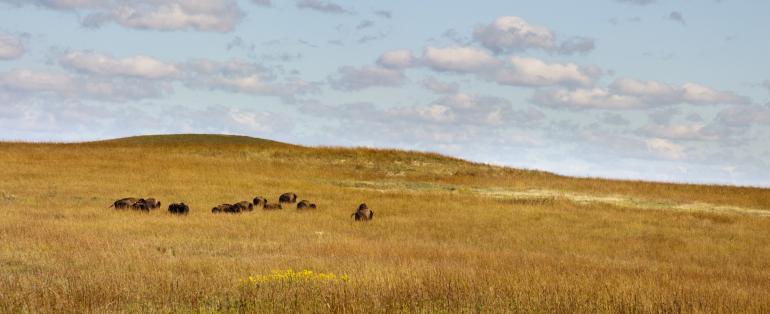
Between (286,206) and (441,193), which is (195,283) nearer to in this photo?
(286,206)

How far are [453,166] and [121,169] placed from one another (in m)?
22.9

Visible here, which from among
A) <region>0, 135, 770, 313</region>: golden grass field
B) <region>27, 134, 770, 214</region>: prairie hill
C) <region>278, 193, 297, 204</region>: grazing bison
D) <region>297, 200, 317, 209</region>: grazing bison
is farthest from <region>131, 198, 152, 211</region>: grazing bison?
<region>27, 134, 770, 214</region>: prairie hill

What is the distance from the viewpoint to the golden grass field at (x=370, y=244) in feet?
33.6

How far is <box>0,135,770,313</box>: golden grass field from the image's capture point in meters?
10.2

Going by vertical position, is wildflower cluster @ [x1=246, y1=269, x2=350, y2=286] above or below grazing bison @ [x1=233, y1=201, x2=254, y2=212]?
below

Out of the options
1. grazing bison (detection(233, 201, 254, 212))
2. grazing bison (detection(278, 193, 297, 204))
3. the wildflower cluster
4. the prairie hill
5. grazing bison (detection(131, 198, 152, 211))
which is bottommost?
the wildflower cluster

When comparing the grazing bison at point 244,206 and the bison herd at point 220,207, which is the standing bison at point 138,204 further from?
the grazing bison at point 244,206

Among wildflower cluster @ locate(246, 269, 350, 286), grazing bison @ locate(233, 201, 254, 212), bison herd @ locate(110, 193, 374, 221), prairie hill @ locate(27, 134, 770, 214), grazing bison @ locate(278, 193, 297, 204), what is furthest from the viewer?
prairie hill @ locate(27, 134, 770, 214)

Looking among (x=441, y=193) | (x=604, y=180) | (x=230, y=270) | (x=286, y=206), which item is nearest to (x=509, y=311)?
(x=230, y=270)

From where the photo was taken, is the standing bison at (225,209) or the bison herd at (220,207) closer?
the bison herd at (220,207)

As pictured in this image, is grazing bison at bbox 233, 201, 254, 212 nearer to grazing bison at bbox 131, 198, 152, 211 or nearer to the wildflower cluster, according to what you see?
grazing bison at bbox 131, 198, 152, 211

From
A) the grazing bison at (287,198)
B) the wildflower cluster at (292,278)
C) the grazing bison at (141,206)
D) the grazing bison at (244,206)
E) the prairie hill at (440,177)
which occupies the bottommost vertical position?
the wildflower cluster at (292,278)

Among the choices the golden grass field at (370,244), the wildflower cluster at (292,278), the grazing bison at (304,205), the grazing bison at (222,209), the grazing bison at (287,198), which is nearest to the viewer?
the golden grass field at (370,244)

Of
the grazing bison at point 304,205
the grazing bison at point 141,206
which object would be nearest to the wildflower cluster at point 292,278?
the grazing bison at point 141,206
